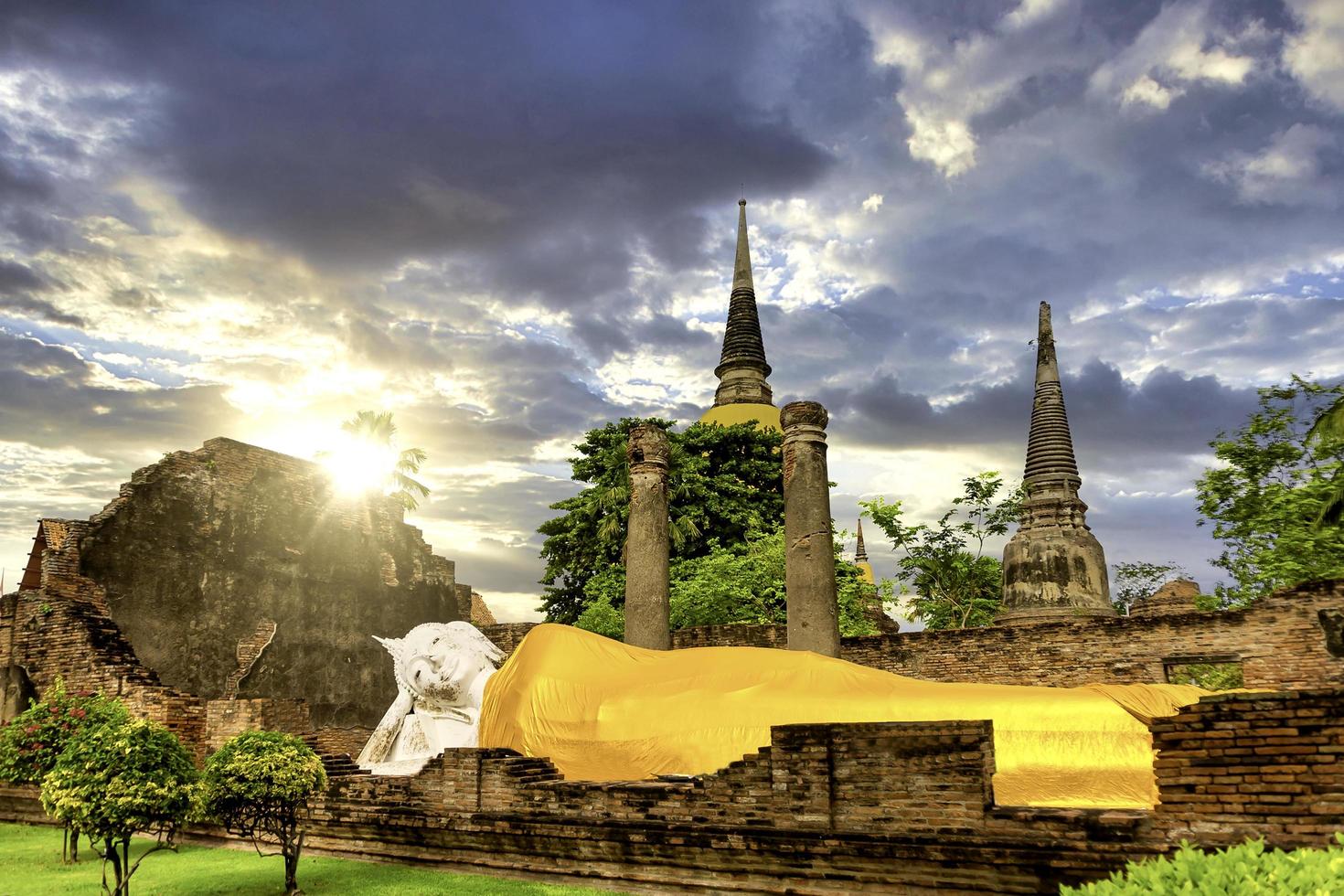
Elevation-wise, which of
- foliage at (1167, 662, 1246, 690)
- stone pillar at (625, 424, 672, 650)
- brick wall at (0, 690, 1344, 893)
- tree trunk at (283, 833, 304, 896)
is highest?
stone pillar at (625, 424, 672, 650)

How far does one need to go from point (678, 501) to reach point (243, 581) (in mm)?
10358

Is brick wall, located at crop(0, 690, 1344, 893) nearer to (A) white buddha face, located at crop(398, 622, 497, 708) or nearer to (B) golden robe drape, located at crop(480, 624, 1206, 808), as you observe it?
(B) golden robe drape, located at crop(480, 624, 1206, 808)

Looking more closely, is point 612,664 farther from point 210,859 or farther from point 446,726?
point 210,859

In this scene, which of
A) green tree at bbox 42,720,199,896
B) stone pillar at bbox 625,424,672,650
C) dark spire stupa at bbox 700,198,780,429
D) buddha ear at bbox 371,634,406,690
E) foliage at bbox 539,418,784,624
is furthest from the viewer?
dark spire stupa at bbox 700,198,780,429

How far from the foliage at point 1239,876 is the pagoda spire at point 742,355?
2956cm

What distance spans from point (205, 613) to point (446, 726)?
979 centimetres

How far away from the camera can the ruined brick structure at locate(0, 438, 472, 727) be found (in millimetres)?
16156

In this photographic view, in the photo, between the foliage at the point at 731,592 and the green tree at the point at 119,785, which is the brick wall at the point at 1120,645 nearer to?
the foliage at the point at 731,592

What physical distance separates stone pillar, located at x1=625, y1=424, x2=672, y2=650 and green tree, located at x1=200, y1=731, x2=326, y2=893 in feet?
21.0

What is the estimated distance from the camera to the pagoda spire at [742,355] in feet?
110

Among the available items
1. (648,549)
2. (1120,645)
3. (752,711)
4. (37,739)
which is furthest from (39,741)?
(1120,645)

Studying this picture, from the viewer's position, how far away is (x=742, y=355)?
3419cm

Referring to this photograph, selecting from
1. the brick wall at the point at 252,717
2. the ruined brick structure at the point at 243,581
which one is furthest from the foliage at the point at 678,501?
the brick wall at the point at 252,717

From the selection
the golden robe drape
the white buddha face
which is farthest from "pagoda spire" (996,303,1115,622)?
the white buddha face
